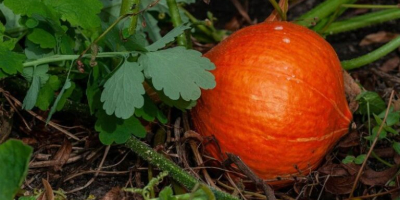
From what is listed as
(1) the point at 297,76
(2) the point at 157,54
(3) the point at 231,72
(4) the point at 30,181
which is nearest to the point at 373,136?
(1) the point at 297,76

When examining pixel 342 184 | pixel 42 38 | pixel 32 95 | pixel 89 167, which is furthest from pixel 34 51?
pixel 342 184

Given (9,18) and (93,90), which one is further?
(9,18)

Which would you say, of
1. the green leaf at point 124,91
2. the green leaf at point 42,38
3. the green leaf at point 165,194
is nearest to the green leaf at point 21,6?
the green leaf at point 42,38

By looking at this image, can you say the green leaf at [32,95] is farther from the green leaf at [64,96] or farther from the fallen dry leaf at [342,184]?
the fallen dry leaf at [342,184]

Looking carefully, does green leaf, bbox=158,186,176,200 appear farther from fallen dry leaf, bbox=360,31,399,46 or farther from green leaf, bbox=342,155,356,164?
fallen dry leaf, bbox=360,31,399,46

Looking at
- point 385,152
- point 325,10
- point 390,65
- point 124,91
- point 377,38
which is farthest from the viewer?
point 377,38

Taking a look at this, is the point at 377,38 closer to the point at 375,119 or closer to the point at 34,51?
the point at 375,119
